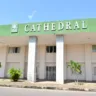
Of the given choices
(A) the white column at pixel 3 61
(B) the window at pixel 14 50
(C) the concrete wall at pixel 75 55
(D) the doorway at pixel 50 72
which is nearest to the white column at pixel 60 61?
(C) the concrete wall at pixel 75 55

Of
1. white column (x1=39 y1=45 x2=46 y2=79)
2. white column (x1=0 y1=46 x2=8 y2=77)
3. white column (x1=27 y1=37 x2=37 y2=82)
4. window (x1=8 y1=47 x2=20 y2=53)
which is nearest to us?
white column (x1=27 y1=37 x2=37 y2=82)

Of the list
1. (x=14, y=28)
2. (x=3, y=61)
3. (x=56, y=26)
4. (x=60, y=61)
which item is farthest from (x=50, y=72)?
(x=14, y=28)

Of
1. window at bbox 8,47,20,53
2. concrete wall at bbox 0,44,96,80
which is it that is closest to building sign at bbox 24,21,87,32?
concrete wall at bbox 0,44,96,80

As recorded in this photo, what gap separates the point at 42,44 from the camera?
25562mm

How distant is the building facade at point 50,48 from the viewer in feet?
64.0

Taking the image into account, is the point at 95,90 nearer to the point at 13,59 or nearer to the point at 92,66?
the point at 92,66

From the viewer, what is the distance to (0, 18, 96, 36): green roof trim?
61.8ft

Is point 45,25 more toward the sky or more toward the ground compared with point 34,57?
more toward the sky

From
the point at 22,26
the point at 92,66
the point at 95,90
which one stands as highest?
the point at 22,26

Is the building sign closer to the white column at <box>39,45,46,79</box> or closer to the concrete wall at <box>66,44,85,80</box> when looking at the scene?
the white column at <box>39,45,46,79</box>

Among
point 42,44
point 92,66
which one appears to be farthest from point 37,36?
point 92,66

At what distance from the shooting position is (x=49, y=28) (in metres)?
20.0

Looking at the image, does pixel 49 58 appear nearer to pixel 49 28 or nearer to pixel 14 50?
pixel 14 50

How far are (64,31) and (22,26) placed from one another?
212 inches
